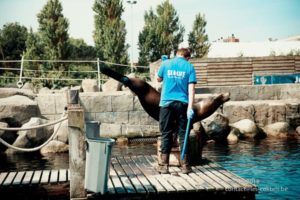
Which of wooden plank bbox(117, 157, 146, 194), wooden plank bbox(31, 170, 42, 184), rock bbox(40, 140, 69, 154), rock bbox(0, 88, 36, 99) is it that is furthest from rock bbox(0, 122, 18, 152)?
wooden plank bbox(117, 157, 146, 194)

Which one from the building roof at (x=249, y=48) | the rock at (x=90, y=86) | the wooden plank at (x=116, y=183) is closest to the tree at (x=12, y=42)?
the building roof at (x=249, y=48)

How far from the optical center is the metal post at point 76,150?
529cm

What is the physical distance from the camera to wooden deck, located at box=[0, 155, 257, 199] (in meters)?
5.54

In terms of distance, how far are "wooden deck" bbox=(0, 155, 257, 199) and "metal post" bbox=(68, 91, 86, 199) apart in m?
0.22

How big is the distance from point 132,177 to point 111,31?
1101 inches

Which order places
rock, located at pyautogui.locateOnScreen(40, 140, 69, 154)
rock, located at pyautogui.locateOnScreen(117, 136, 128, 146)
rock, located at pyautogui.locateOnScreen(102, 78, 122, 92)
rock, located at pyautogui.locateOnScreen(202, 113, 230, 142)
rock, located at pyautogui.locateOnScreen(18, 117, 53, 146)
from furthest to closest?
rock, located at pyautogui.locateOnScreen(102, 78, 122, 92)
rock, located at pyautogui.locateOnScreen(117, 136, 128, 146)
rock, located at pyautogui.locateOnScreen(202, 113, 230, 142)
rock, located at pyautogui.locateOnScreen(40, 140, 69, 154)
rock, located at pyautogui.locateOnScreen(18, 117, 53, 146)

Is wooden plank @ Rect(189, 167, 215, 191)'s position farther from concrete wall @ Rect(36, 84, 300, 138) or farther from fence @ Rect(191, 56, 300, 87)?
fence @ Rect(191, 56, 300, 87)

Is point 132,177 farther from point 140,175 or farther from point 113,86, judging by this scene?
point 113,86

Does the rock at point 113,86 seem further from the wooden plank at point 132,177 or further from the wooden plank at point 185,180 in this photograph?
the wooden plank at point 185,180

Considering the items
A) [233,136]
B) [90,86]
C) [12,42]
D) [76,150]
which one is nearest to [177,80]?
[76,150]

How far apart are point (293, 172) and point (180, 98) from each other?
4750mm

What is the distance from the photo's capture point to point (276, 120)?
1702 cm

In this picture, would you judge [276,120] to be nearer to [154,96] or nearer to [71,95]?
[154,96]

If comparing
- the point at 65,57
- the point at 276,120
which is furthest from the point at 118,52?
the point at 276,120
